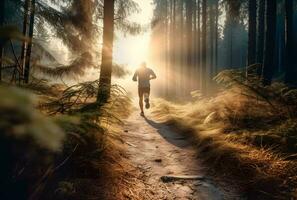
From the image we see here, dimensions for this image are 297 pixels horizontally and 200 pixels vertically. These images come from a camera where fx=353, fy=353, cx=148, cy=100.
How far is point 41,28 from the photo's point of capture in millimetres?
13328

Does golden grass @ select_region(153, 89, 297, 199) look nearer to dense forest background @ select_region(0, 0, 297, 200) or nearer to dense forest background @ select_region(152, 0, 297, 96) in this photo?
dense forest background @ select_region(0, 0, 297, 200)

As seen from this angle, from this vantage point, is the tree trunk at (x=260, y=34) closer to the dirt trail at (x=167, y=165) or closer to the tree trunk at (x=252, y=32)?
the tree trunk at (x=252, y=32)

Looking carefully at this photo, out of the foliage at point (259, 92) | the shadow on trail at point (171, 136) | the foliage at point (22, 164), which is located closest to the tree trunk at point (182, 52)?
the shadow on trail at point (171, 136)

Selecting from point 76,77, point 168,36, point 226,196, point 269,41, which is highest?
point 168,36

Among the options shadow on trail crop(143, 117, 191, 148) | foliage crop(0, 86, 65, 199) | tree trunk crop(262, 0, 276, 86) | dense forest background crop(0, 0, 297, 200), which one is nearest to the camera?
dense forest background crop(0, 0, 297, 200)

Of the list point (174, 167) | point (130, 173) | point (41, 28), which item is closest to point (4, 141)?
point (130, 173)

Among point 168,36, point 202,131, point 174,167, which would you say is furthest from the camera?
point 168,36

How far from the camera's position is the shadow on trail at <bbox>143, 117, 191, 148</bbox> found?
7.36 m

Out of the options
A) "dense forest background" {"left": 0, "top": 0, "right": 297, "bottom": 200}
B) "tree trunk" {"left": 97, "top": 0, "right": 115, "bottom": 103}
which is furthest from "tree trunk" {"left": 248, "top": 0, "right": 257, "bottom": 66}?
"tree trunk" {"left": 97, "top": 0, "right": 115, "bottom": 103}

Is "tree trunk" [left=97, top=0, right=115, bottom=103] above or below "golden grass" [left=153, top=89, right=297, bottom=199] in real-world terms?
above

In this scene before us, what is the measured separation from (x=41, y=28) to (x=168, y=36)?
33741mm

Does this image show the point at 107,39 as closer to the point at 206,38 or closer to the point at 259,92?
the point at 259,92

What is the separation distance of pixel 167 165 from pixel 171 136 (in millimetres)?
2554

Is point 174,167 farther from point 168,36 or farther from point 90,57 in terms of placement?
point 168,36
